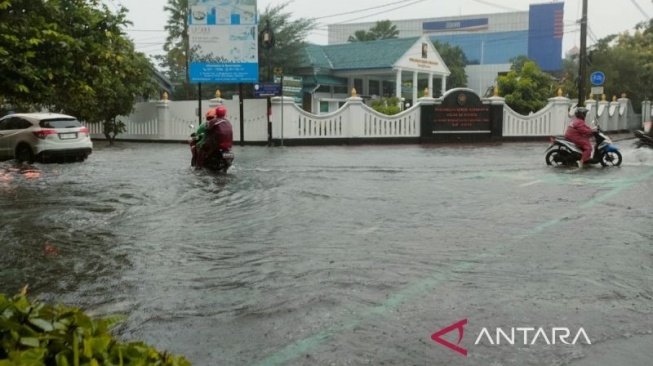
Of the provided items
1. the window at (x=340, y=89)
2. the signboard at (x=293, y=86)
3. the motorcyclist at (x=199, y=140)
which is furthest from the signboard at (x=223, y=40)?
the window at (x=340, y=89)

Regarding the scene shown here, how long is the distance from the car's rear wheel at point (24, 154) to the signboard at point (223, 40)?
8.46m

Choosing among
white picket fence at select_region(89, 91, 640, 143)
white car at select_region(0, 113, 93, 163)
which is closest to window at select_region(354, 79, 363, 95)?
white picket fence at select_region(89, 91, 640, 143)

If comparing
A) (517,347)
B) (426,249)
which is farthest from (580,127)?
(517,347)

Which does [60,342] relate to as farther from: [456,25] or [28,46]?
[456,25]

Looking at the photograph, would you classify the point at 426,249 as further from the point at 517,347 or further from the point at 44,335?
the point at 44,335

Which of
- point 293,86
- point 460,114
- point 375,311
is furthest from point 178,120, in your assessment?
point 375,311

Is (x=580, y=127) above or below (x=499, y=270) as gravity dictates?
above

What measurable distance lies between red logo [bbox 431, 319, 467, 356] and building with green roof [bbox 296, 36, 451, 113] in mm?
35385

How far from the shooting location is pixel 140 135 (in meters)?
30.0

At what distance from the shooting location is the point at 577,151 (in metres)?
14.7

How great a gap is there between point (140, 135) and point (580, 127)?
20606 millimetres

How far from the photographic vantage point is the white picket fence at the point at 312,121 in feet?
79.7

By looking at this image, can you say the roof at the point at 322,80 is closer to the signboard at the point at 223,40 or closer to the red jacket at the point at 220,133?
the signboard at the point at 223,40

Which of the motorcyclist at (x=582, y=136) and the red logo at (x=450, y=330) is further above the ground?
the motorcyclist at (x=582, y=136)
